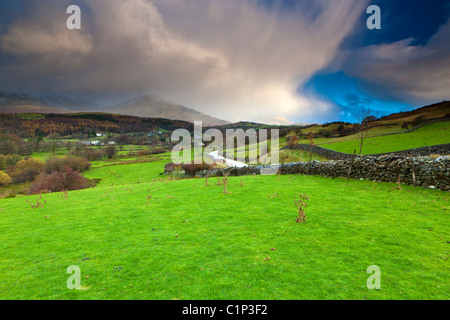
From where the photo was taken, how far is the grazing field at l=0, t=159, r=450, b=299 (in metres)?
4.52

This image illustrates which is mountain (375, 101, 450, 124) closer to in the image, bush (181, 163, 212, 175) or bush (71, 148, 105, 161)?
bush (181, 163, 212, 175)

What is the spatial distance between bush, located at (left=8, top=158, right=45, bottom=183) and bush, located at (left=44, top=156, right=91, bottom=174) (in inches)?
88.6

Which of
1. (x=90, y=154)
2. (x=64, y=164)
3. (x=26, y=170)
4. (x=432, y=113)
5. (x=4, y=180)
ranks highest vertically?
(x=432, y=113)

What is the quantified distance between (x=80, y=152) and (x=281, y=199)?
94.3m

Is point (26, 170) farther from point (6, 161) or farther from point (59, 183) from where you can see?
point (59, 183)

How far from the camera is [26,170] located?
5481cm

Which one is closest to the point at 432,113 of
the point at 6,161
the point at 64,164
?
the point at 64,164

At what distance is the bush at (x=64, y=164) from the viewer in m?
55.4

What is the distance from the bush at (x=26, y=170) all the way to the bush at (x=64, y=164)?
225 centimetres

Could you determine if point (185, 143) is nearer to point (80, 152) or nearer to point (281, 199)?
point (80, 152)

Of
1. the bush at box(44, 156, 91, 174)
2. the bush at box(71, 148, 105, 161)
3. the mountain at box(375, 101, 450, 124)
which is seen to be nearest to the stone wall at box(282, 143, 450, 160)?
the mountain at box(375, 101, 450, 124)

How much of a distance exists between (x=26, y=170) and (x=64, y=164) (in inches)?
344
